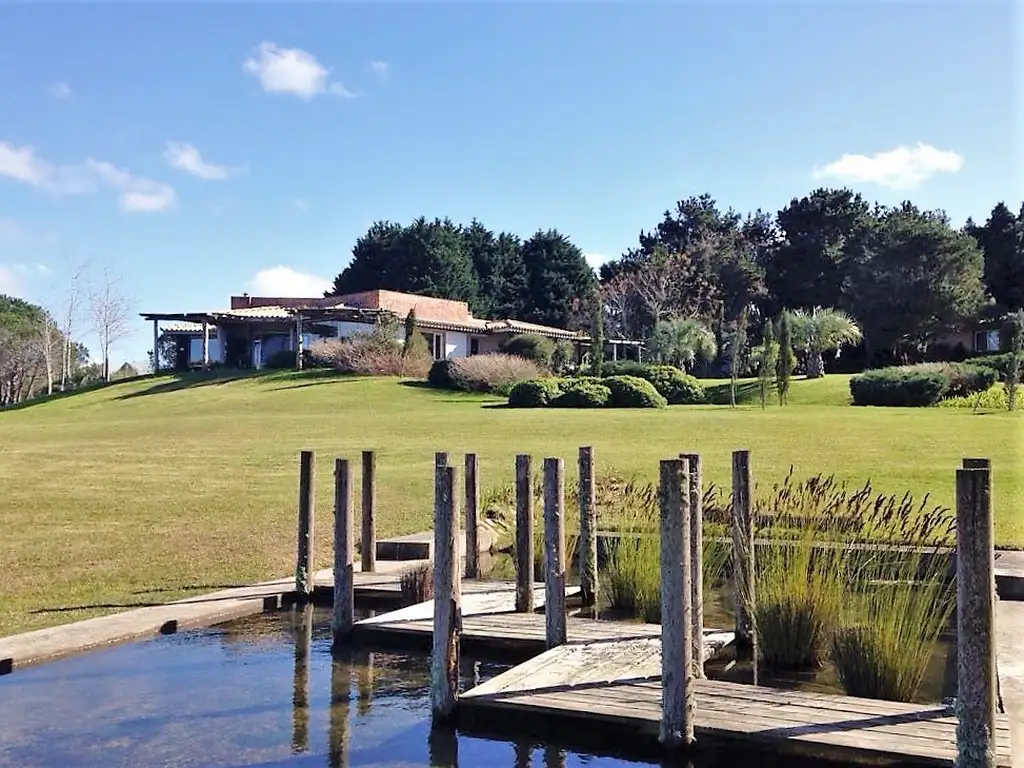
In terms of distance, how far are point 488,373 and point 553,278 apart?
Answer: 110ft

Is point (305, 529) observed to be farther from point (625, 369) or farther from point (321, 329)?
point (321, 329)

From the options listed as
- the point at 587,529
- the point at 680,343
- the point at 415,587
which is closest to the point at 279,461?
the point at 415,587

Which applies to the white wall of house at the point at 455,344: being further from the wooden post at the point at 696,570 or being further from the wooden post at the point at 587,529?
the wooden post at the point at 696,570

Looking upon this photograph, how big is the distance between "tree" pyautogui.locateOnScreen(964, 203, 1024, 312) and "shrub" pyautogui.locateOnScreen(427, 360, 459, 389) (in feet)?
96.6

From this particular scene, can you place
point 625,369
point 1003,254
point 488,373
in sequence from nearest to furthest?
point 488,373, point 625,369, point 1003,254

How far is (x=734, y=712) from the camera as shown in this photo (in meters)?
5.36

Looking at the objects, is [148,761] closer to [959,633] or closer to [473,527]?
[959,633]

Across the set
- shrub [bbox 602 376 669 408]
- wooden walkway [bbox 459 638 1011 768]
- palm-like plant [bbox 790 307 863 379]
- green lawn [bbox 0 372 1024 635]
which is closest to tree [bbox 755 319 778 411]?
green lawn [bbox 0 372 1024 635]

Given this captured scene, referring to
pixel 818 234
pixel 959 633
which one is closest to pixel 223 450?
pixel 959 633

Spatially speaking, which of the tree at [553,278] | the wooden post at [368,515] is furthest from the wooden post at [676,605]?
the tree at [553,278]

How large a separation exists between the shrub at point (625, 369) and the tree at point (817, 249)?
18.8 m

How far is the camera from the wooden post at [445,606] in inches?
225

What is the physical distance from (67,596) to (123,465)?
33.8ft

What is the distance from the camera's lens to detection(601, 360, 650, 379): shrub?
37.0 metres
